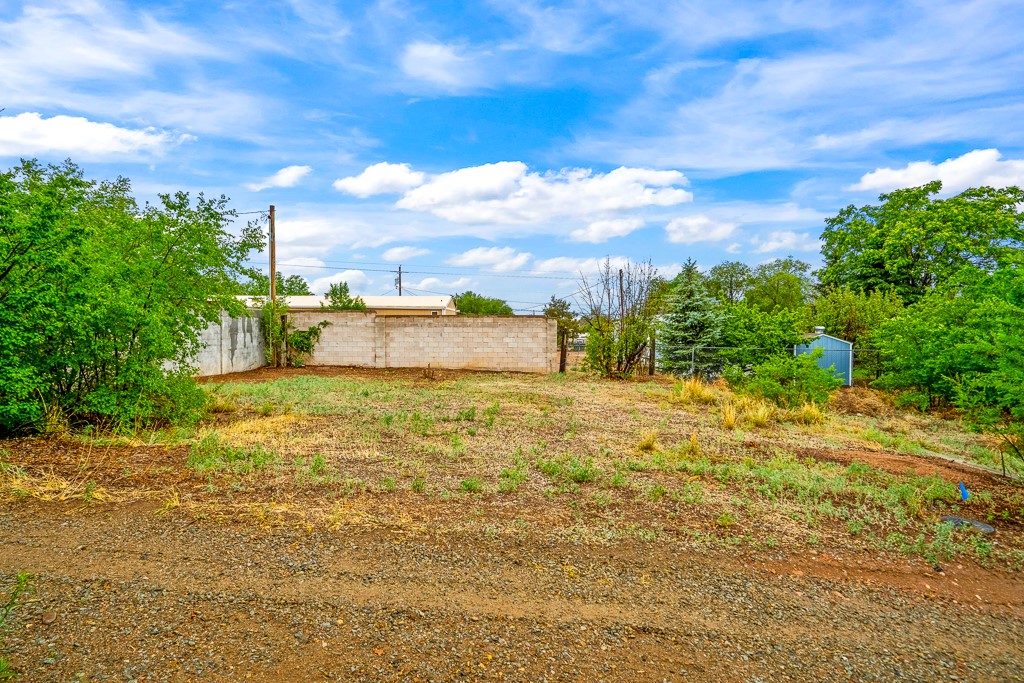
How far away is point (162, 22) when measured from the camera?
28.2 ft

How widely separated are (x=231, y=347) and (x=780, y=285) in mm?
34174

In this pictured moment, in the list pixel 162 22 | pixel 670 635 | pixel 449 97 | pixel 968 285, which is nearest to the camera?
pixel 670 635

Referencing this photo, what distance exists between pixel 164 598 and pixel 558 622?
7.18ft

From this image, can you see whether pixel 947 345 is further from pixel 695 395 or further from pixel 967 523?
pixel 967 523

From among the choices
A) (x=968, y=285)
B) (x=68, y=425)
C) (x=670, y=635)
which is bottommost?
(x=670, y=635)

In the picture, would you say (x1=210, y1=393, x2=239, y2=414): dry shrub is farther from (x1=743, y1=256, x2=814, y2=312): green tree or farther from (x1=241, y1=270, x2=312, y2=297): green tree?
(x1=743, y1=256, x2=814, y2=312): green tree

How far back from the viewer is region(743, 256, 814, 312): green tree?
34.4 meters

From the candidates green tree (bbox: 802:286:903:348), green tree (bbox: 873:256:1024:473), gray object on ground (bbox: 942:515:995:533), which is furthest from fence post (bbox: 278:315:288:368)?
gray object on ground (bbox: 942:515:995:533)

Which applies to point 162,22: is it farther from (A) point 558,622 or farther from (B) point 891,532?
(B) point 891,532

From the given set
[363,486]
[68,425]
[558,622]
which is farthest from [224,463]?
[558,622]

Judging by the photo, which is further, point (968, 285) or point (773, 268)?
point (773, 268)

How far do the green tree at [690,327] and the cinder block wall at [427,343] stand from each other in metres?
3.82

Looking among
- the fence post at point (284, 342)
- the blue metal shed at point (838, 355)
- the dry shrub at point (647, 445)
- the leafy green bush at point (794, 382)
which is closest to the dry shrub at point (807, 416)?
the leafy green bush at point (794, 382)

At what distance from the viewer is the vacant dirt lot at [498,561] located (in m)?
2.71
